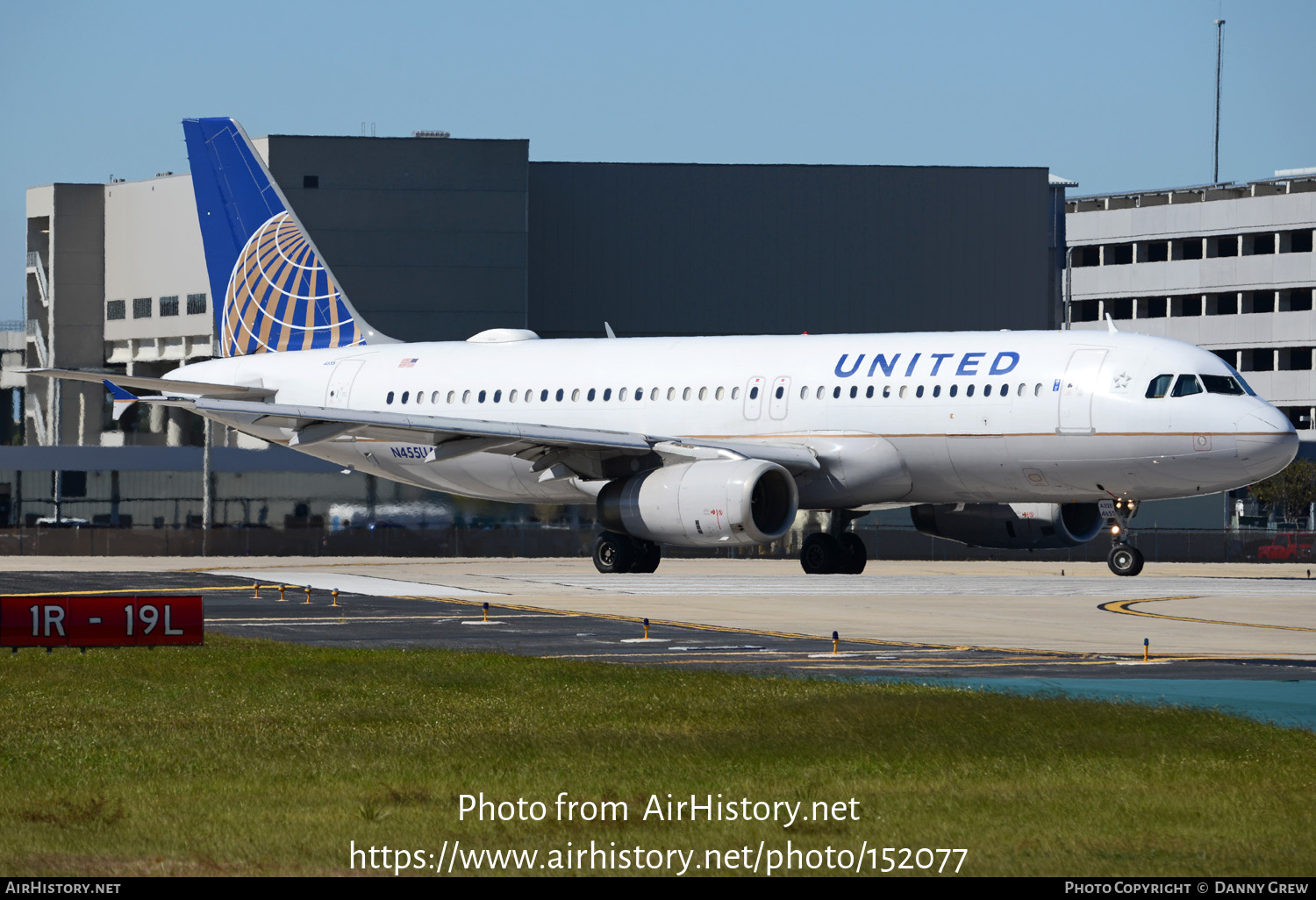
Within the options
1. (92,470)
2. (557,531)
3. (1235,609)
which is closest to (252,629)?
(1235,609)

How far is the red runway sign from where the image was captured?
18.0 meters

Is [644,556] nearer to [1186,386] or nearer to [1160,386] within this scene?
[1160,386]

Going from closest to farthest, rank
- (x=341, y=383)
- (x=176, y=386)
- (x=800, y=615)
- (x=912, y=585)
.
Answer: (x=800, y=615)
(x=912, y=585)
(x=176, y=386)
(x=341, y=383)

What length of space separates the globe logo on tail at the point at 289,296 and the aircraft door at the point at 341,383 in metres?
1.92

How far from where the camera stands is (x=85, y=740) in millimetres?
12258

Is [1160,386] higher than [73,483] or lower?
higher

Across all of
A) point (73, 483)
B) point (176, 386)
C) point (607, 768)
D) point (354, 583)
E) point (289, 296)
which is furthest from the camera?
point (73, 483)

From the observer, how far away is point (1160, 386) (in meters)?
31.1

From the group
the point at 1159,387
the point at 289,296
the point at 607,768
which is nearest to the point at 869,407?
the point at 1159,387

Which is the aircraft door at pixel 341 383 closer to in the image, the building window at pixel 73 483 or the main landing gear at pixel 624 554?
the main landing gear at pixel 624 554

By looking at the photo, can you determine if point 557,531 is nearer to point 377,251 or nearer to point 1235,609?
point 1235,609

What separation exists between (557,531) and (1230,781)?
40.6 meters

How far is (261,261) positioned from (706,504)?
51.0 feet

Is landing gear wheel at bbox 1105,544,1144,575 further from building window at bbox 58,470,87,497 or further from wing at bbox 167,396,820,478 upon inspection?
building window at bbox 58,470,87,497
